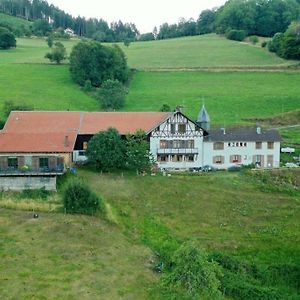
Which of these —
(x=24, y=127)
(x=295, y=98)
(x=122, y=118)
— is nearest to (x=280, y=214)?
(x=122, y=118)

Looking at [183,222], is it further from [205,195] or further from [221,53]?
[221,53]

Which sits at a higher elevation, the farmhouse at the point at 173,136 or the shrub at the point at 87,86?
the shrub at the point at 87,86

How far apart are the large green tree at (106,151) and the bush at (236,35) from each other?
293 ft

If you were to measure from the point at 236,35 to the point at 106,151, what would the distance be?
91959mm

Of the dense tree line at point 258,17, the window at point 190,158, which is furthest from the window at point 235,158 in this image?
the dense tree line at point 258,17

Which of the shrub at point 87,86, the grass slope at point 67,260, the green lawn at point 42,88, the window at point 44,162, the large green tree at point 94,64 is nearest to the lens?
the grass slope at point 67,260

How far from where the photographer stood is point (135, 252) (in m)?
36.0

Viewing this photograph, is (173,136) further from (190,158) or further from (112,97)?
(112,97)

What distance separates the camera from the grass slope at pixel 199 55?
103 metres

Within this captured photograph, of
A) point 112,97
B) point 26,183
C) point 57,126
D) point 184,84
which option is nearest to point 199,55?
point 184,84

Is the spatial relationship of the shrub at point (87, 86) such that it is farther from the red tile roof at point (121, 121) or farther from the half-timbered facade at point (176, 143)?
the half-timbered facade at point (176, 143)

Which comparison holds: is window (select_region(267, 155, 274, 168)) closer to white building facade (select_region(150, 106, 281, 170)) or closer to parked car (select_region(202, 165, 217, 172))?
white building facade (select_region(150, 106, 281, 170))

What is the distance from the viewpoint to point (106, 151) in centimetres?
4962

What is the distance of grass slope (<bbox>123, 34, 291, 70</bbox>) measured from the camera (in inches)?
4048
